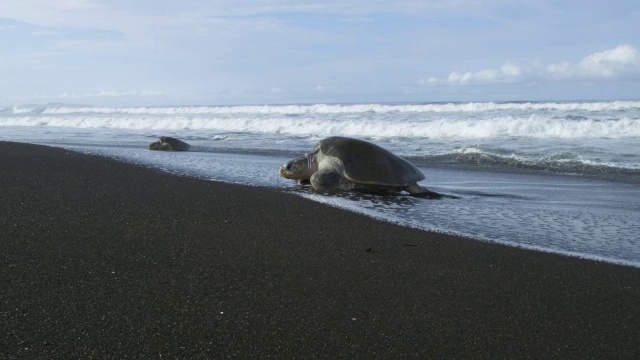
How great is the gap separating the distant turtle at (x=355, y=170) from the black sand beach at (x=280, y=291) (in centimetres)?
234

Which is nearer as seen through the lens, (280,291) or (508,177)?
(280,291)

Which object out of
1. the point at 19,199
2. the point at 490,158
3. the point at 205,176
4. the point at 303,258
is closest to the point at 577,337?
the point at 303,258

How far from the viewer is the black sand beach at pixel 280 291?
102 inches

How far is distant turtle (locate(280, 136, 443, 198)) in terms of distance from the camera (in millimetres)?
7742

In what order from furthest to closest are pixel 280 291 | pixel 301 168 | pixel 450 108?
pixel 450 108, pixel 301 168, pixel 280 291

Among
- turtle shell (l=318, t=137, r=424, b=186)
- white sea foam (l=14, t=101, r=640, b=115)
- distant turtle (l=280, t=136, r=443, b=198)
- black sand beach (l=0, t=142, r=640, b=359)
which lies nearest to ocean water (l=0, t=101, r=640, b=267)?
distant turtle (l=280, t=136, r=443, b=198)

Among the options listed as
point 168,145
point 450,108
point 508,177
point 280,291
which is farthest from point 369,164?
point 450,108

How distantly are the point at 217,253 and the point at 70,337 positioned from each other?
1534mm

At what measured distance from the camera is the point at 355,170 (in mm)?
7922

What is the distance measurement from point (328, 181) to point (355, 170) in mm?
401

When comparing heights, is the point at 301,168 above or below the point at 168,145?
below

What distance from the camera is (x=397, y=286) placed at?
3475 millimetres

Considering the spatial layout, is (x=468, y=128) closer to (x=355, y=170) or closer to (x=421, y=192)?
(x=355, y=170)

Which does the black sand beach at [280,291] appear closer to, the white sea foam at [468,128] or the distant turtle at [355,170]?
the distant turtle at [355,170]
